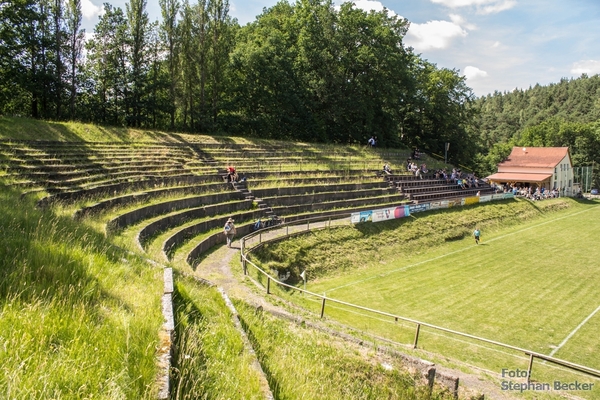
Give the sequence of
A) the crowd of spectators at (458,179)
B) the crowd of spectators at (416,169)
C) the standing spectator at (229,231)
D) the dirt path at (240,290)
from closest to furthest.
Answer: the dirt path at (240,290), the standing spectator at (229,231), the crowd of spectators at (416,169), the crowd of spectators at (458,179)

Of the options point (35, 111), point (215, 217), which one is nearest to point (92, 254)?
point (215, 217)

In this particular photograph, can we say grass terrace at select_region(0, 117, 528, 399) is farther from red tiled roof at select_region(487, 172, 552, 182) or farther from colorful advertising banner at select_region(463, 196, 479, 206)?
red tiled roof at select_region(487, 172, 552, 182)

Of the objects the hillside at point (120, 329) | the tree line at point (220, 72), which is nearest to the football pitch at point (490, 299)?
the hillside at point (120, 329)

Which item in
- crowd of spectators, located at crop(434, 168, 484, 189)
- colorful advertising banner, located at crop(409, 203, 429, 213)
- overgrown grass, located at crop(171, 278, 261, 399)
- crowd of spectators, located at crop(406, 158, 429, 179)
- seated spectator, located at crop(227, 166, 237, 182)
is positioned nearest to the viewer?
overgrown grass, located at crop(171, 278, 261, 399)

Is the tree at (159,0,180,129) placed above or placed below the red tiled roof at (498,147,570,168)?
above

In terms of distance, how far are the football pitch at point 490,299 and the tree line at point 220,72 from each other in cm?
2369

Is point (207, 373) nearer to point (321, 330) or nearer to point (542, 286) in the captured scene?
point (321, 330)

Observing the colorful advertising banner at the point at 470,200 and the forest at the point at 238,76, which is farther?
the colorful advertising banner at the point at 470,200

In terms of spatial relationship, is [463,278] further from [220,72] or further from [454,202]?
[220,72]

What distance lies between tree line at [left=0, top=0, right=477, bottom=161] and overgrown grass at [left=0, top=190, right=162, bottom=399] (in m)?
29.9

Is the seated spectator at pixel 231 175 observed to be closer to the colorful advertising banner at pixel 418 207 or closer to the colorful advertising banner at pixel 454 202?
the colorful advertising banner at pixel 418 207

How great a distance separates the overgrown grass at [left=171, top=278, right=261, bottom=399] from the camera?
13.2 feet

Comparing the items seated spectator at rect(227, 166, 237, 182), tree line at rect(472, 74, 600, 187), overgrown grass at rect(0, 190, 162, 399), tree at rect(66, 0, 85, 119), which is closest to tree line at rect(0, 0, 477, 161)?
tree at rect(66, 0, 85, 119)

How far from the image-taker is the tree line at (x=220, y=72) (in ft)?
102
